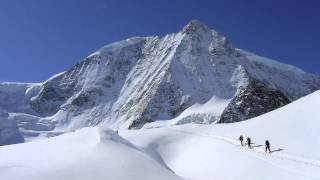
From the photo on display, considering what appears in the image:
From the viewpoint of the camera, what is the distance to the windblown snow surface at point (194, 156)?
44.3m

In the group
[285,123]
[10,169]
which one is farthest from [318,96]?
[10,169]

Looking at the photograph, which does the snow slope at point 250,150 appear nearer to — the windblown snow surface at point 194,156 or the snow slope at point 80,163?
the windblown snow surface at point 194,156

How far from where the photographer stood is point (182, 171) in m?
61.8

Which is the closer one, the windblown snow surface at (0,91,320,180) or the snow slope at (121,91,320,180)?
the windblown snow surface at (0,91,320,180)

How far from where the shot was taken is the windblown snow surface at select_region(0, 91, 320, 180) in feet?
145

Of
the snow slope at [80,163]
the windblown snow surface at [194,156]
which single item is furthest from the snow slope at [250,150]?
the snow slope at [80,163]

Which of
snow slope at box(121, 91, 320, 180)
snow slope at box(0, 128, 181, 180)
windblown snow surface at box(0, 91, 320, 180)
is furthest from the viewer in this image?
snow slope at box(121, 91, 320, 180)

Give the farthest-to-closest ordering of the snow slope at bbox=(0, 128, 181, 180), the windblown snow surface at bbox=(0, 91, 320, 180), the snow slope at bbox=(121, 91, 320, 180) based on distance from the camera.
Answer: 1. the snow slope at bbox=(121, 91, 320, 180)
2. the windblown snow surface at bbox=(0, 91, 320, 180)
3. the snow slope at bbox=(0, 128, 181, 180)

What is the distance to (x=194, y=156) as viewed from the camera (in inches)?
2694

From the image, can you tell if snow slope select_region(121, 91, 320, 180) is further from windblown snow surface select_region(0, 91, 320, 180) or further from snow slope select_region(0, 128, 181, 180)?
snow slope select_region(0, 128, 181, 180)

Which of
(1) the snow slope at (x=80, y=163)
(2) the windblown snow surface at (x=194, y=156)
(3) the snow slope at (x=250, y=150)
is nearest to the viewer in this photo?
(1) the snow slope at (x=80, y=163)

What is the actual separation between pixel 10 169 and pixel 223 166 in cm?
2153

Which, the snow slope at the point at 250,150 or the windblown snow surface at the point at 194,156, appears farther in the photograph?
the snow slope at the point at 250,150

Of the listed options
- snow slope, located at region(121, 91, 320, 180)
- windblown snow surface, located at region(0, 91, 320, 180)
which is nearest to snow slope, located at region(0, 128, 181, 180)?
windblown snow surface, located at region(0, 91, 320, 180)
